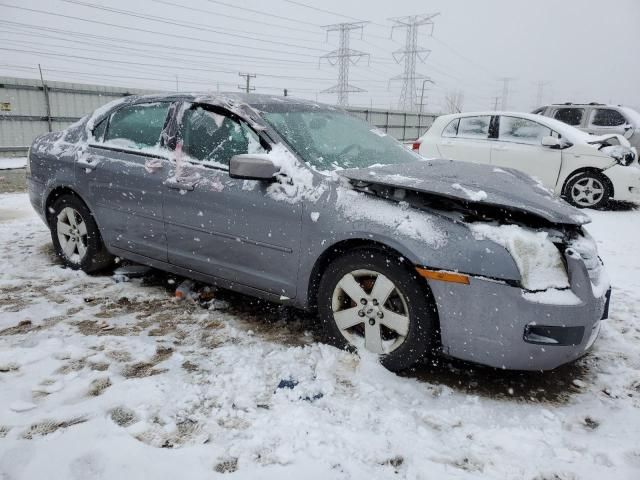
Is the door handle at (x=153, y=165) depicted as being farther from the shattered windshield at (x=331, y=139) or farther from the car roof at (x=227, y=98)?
the shattered windshield at (x=331, y=139)

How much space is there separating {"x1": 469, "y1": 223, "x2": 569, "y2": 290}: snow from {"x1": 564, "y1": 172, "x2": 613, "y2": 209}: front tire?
5.76 meters

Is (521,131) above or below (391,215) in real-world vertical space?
above

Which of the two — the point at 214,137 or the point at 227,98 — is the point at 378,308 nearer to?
the point at 214,137

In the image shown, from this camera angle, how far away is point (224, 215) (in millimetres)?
3014

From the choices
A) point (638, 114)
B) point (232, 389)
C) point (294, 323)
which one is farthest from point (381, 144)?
point (638, 114)

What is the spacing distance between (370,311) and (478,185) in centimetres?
91

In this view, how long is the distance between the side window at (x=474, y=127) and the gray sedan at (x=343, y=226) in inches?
172

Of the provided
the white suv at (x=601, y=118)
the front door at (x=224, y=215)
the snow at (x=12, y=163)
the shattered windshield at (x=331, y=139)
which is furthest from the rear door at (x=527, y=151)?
the snow at (x=12, y=163)

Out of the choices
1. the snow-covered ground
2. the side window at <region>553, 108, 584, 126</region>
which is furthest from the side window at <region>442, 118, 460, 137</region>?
the snow-covered ground

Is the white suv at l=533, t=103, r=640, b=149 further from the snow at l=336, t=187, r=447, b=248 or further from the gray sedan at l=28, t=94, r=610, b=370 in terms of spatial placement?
the snow at l=336, t=187, r=447, b=248

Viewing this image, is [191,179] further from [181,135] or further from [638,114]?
[638,114]

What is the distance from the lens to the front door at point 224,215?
112 inches

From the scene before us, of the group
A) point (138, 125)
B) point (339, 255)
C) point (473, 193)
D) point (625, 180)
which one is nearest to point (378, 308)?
point (339, 255)

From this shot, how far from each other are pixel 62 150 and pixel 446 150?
565 centimetres
